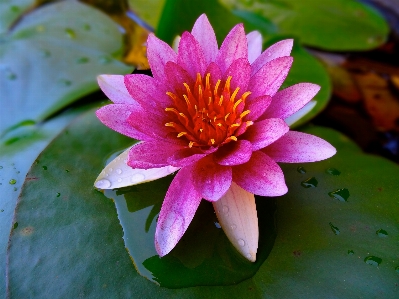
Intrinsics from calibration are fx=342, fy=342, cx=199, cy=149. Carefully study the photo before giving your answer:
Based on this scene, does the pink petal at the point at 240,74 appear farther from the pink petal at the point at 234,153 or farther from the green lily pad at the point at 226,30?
the green lily pad at the point at 226,30

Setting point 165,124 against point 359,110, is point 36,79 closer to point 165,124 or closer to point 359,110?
point 165,124

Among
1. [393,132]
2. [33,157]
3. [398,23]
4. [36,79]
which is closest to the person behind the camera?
[33,157]

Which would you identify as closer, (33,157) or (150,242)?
(150,242)

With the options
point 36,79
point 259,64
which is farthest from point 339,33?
point 36,79

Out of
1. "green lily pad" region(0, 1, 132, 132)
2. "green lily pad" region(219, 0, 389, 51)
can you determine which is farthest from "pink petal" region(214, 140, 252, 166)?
"green lily pad" region(219, 0, 389, 51)

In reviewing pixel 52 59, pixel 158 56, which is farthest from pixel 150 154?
pixel 52 59

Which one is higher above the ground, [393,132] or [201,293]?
[393,132]
